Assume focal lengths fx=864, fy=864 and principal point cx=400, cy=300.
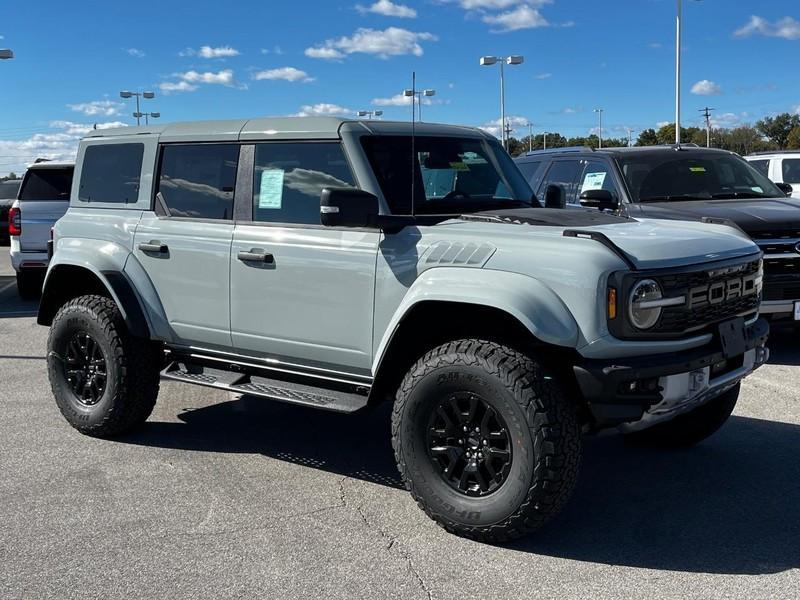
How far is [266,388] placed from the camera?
4.71m

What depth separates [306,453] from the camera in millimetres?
5242

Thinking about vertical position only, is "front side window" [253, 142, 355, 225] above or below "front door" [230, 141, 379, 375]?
above

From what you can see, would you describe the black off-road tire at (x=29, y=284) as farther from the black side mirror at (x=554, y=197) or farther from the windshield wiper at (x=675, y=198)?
the black side mirror at (x=554, y=197)


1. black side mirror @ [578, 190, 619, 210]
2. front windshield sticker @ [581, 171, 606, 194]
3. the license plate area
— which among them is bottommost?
the license plate area

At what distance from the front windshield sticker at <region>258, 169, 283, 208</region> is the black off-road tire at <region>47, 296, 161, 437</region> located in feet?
4.17

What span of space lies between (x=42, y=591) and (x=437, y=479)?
172 cm

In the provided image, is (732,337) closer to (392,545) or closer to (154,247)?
(392,545)

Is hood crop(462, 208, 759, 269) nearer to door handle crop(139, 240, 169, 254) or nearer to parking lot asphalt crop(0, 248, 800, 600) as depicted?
parking lot asphalt crop(0, 248, 800, 600)

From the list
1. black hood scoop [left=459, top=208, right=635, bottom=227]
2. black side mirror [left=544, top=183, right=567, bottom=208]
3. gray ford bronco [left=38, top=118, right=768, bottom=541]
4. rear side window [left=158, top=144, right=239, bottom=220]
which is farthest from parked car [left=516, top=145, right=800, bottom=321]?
rear side window [left=158, top=144, right=239, bottom=220]

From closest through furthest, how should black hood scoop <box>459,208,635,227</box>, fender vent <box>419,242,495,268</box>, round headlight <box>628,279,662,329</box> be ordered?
round headlight <box>628,279,662,329</box>
fender vent <box>419,242,495,268</box>
black hood scoop <box>459,208,635,227</box>

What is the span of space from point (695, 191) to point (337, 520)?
5.82 metres

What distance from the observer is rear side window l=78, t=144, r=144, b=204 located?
5469mm

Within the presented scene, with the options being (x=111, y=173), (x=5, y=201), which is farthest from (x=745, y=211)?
(x=5, y=201)

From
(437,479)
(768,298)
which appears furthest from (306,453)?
(768,298)
